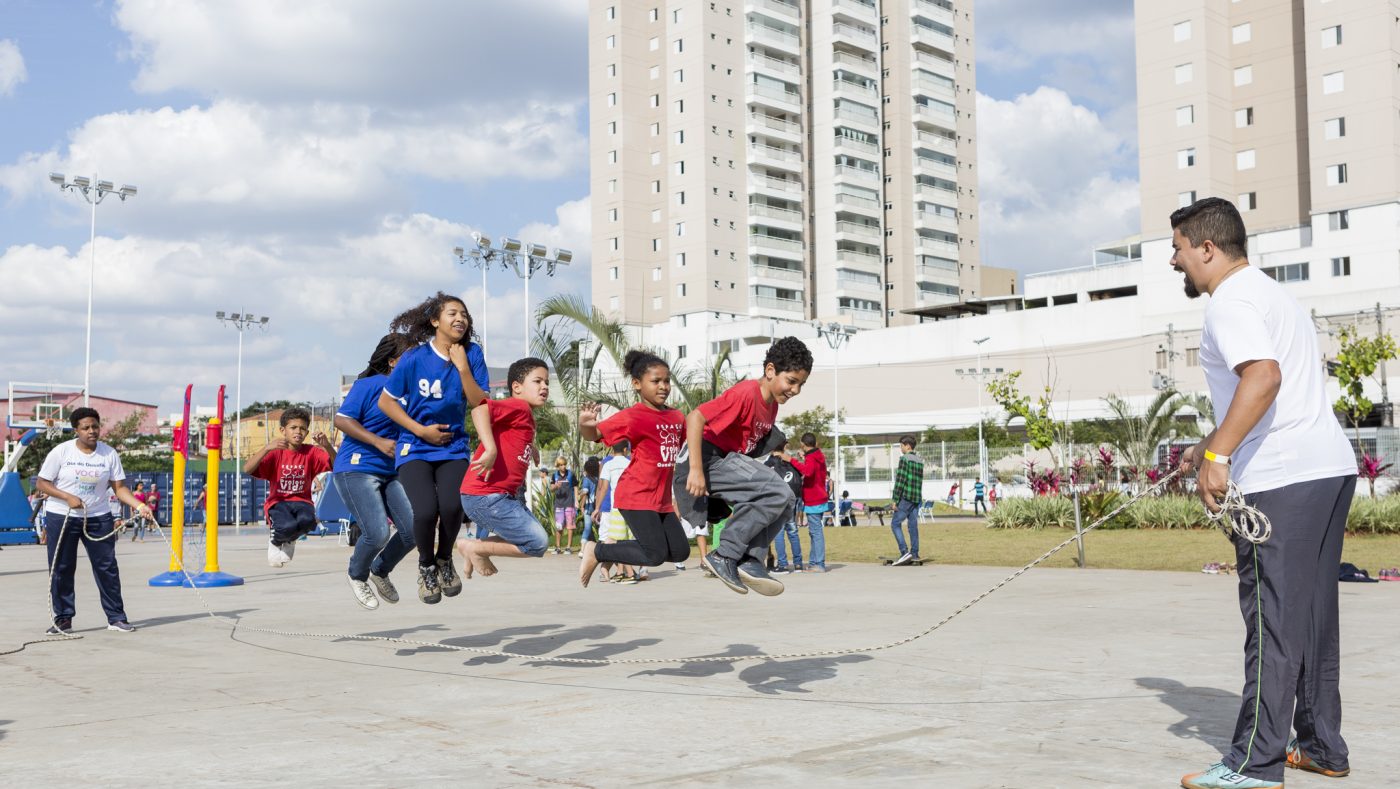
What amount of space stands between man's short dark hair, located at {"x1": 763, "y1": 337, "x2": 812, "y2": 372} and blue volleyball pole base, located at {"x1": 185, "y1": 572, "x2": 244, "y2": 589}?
35.6 ft

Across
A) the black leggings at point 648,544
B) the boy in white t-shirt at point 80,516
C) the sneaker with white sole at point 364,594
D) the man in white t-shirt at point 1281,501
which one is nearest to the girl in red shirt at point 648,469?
the black leggings at point 648,544

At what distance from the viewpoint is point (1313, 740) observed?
460 cm

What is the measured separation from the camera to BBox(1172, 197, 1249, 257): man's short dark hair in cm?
474

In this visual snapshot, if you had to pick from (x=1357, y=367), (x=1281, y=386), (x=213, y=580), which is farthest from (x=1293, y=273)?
(x=1281, y=386)

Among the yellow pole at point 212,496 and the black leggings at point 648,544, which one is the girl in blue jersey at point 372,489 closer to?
the black leggings at point 648,544

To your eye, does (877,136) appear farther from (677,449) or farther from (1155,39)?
(677,449)

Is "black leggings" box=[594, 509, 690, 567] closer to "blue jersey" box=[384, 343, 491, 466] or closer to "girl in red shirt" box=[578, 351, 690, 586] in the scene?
"girl in red shirt" box=[578, 351, 690, 586]

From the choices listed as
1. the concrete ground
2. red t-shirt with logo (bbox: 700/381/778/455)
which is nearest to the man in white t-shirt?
the concrete ground

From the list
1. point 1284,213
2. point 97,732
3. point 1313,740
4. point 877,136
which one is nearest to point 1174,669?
point 1313,740

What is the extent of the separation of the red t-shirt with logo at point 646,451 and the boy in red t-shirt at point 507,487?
0.67m

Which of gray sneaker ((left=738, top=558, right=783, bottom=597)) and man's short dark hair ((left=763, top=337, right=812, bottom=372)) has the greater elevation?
man's short dark hair ((left=763, top=337, right=812, bottom=372))

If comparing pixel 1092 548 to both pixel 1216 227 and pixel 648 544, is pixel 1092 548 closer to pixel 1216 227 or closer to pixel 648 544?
pixel 648 544

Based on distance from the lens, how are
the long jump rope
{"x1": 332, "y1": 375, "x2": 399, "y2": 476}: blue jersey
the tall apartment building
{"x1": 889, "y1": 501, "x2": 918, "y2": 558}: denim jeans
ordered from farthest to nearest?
the tall apartment building → {"x1": 889, "y1": 501, "x2": 918, "y2": 558}: denim jeans → {"x1": 332, "y1": 375, "x2": 399, "y2": 476}: blue jersey → the long jump rope

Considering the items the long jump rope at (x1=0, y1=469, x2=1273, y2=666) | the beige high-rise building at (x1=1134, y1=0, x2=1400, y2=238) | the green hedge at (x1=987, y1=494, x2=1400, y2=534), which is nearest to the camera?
the long jump rope at (x1=0, y1=469, x2=1273, y2=666)
